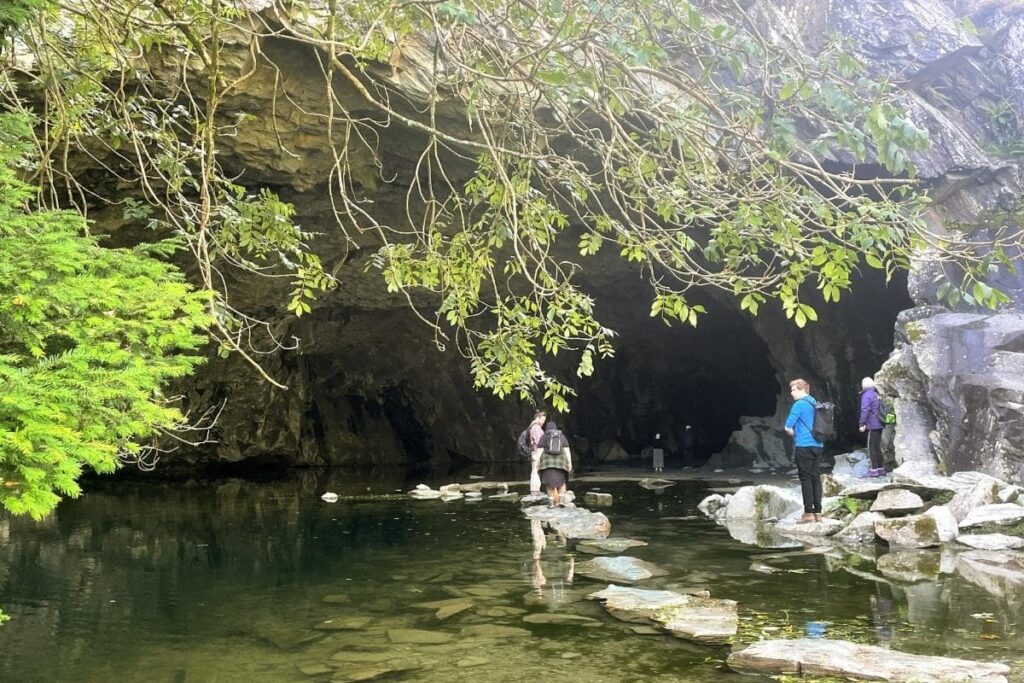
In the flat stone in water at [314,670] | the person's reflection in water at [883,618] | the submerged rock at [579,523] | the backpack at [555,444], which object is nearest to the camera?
the flat stone in water at [314,670]

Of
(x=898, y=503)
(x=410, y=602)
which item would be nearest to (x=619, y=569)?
(x=410, y=602)

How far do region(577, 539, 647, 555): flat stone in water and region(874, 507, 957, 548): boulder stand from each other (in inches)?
99.5

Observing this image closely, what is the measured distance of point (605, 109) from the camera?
475cm

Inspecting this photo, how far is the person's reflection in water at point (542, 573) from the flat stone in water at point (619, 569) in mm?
164

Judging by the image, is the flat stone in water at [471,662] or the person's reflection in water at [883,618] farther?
the person's reflection in water at [883,618]

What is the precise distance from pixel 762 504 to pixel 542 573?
4.68m

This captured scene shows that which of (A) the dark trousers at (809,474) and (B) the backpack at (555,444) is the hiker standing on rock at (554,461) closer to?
(B) the backpack at (555,444)

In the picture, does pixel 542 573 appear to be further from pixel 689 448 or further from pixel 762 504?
pixel 689 448

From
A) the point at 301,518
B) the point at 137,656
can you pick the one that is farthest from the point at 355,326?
the point at 137,656

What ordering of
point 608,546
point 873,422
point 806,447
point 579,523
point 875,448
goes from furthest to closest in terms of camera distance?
1. point 875,448
2. point 873,422
3. point 579,523
4. point 806,447
5. point 608,546

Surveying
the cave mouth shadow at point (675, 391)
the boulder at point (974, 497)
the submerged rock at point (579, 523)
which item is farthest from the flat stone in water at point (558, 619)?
the cave mouth shadow at point (675, 391)

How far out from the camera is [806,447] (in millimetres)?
8742

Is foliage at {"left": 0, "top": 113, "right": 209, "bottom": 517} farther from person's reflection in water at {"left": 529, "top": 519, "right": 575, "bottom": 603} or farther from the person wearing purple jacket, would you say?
the person wearing purple jacket

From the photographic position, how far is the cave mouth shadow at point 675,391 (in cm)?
2684
